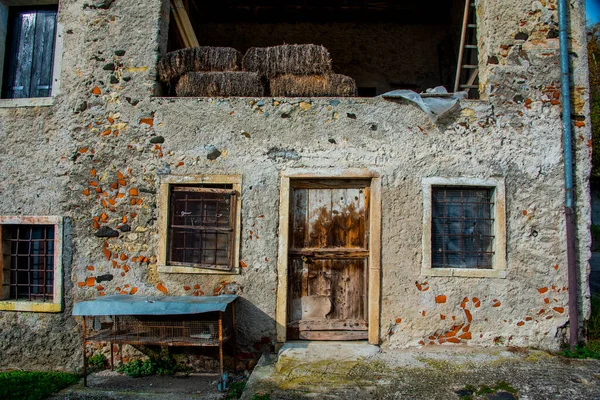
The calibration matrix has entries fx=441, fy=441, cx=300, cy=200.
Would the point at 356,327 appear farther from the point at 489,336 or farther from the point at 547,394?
the point at 547,394

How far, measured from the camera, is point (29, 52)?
6023 millimetres

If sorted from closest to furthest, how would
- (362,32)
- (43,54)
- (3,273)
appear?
(3,273)
(43,54)
(362,32)

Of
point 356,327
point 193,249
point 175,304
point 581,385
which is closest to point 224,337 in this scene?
point 175,304

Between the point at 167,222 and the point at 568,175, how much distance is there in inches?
184

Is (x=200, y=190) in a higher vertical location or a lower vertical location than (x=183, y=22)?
lower

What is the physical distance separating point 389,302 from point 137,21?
15.3 ft

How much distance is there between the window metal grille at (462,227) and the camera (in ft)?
16.9

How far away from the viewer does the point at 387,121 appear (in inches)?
206

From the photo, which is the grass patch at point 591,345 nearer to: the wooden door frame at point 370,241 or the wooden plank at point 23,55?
the wooden door frame at point 370,241

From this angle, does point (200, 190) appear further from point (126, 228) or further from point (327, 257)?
point (327, 257)

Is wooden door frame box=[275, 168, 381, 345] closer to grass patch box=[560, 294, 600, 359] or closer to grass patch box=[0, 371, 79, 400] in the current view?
grass patch box=[560, 294, 600, 359]

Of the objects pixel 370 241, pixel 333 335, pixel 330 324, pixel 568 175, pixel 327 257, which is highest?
pixel 568 175

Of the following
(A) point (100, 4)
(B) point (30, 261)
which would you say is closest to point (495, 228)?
(A) point (100, 4)

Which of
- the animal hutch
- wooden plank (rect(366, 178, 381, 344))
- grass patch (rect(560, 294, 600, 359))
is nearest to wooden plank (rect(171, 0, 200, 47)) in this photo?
wooden plank (rect(366, 178, 381, 344))
